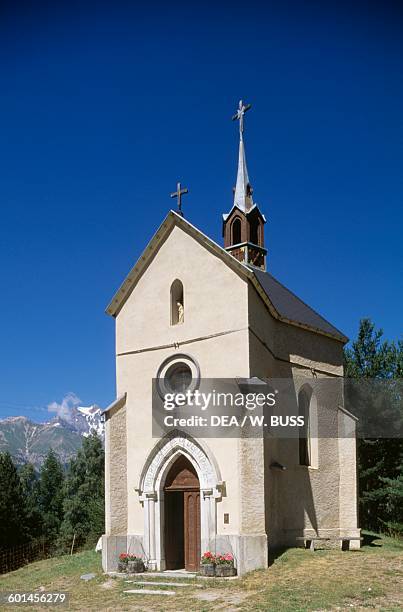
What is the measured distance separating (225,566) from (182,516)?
11.2 ft

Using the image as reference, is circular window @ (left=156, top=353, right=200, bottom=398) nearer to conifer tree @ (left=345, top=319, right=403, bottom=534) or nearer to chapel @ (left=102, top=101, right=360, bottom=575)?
chapel @ (left=102, top=101, right=360, bottom=575)

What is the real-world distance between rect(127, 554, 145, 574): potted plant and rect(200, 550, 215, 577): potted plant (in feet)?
7.74

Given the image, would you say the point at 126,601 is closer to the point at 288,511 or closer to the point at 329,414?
the point at 288,511

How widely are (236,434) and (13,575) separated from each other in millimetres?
10542

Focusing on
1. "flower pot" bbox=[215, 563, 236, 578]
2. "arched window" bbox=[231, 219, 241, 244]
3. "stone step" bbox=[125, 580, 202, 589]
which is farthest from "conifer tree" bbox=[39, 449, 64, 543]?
"flower pot" bbox=[215, 563, 236, 578]

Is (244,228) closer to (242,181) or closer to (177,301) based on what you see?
(242,181)

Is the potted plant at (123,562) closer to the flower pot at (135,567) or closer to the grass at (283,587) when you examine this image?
the flower pot at (135,567)

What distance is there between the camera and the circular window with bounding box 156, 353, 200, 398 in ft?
73.0

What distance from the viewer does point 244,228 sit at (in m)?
29.0

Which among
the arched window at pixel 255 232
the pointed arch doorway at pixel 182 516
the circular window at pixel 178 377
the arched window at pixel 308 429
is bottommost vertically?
the pointed arch doorway at pixel 182 516

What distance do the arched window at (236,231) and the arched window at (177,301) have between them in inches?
269

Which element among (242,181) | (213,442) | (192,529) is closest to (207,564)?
(192,529)

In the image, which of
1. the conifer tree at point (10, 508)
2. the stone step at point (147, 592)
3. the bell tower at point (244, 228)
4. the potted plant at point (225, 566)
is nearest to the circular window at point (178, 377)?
the potted plant at point (225, 566)

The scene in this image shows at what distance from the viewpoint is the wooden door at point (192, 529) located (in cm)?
2116
